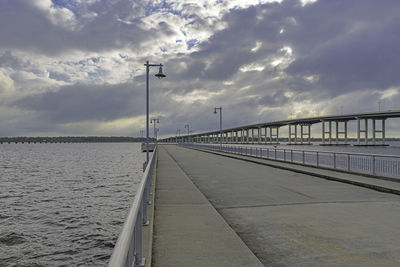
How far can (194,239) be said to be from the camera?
20.0 ft

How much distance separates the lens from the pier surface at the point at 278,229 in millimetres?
5230

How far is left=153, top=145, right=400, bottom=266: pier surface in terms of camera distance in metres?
5.23

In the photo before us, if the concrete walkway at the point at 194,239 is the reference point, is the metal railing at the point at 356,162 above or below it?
above

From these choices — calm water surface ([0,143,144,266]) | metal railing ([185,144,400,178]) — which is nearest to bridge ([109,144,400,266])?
calm water surface ([0,143,144,266])

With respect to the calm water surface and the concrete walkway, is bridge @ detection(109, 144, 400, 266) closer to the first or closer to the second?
the concrete walkway

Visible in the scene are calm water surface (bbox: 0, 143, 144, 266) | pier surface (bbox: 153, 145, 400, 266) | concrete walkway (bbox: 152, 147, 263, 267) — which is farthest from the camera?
calm water surface (bbox: 0, 143, 144, 266)

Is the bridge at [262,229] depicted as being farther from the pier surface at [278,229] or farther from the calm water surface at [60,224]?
the calm water surface at [60,224]

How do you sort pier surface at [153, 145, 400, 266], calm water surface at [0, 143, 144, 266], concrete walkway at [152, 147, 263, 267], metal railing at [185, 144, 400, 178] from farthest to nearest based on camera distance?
metal railing at [185, 144, 400, 178], calm water surface at [0, 143, 144, 266], pier surface at [153, 145, 400, 266], concrete walkway at [152, 147, 263, 267]

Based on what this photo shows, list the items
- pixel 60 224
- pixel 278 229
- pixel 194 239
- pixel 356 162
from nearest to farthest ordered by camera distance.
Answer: pixel 194 239 < pixel 278 229 < pixel 60 224 < pixel 356 162

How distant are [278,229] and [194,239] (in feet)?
6.91

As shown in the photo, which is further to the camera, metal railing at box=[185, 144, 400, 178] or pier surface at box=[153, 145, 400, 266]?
metal railing at box=[185, 144, 400, 178]

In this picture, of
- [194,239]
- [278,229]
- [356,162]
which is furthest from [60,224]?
[356,162]

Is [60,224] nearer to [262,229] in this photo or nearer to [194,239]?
[194,239]

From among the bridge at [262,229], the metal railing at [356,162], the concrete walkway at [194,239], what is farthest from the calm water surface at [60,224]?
the metal railing at [356,162]
